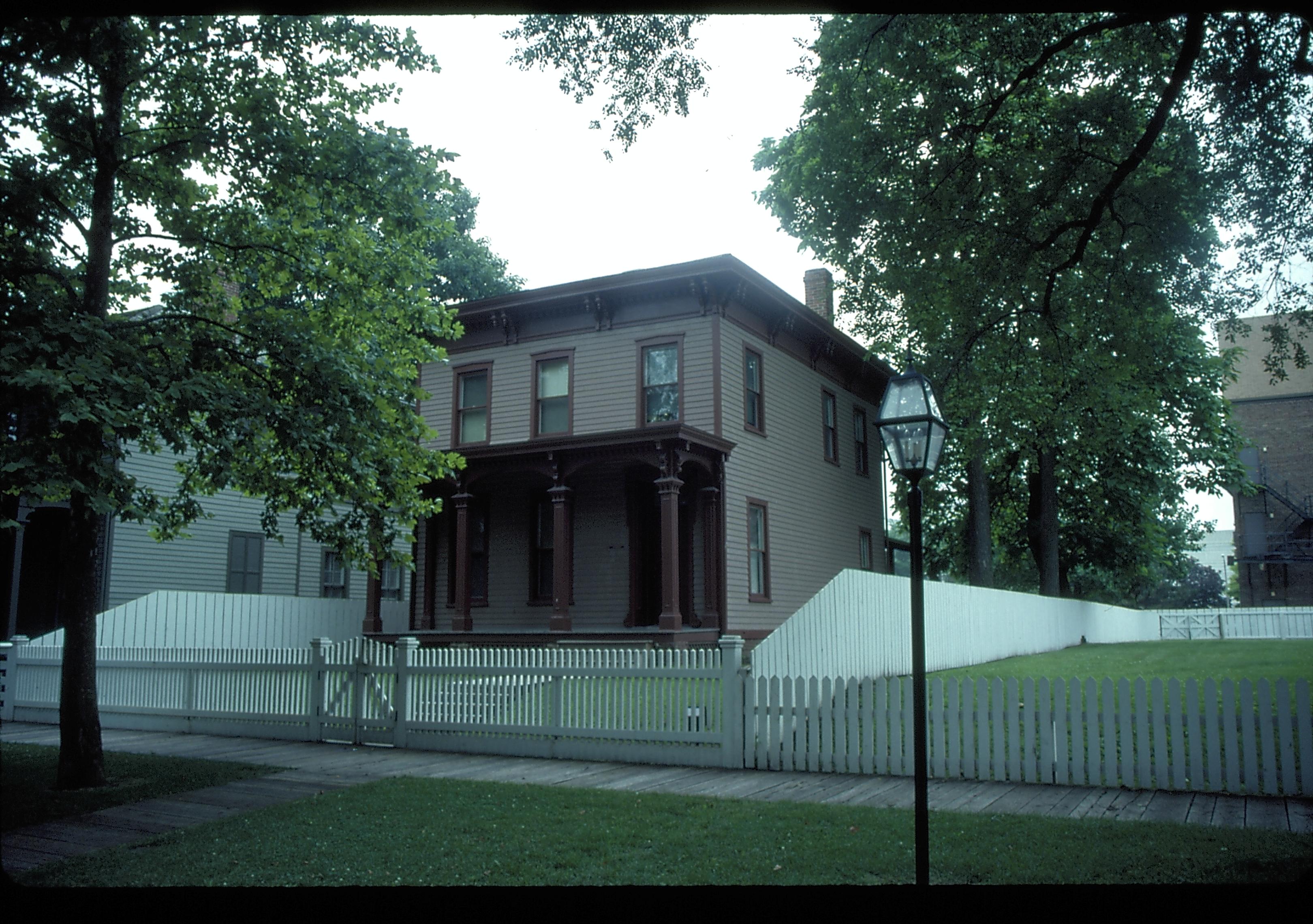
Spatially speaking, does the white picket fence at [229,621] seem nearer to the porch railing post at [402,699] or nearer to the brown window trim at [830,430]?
the porch railing post at [402,699]

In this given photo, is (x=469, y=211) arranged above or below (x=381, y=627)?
above

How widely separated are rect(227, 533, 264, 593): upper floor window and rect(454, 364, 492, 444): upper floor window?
19.7ft

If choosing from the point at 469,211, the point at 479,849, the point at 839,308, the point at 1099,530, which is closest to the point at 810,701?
the point at 479,849

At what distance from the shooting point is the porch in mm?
18359

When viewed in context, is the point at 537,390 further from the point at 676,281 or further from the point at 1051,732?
the point at 1051,732

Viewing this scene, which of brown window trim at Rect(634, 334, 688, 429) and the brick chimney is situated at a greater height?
the brick chimney

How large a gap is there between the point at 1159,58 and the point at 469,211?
36.5 meters

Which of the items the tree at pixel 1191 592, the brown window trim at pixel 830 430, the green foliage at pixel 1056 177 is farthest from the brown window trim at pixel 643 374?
the tree at pixel 1191 592

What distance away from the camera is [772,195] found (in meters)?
29.9

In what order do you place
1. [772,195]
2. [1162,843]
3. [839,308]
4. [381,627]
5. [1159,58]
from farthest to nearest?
[772,195] → [839,308] → [381,627] → [1159,58] → [1162,843]

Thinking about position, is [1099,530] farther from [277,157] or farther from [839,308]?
[277,157]

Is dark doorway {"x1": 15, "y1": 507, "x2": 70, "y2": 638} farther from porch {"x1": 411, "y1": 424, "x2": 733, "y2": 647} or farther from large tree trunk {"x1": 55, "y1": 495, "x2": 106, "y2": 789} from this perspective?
large tree trunk {"x1": 55, "y1": 495, "x2": 106, "y2": 789}

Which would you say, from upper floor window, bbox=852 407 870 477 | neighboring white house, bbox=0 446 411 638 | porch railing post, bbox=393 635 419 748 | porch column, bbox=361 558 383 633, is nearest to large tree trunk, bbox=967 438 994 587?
upper floor window, bbox=852 407 870 477

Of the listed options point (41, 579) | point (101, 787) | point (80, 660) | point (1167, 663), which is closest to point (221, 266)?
point (80, 660)
